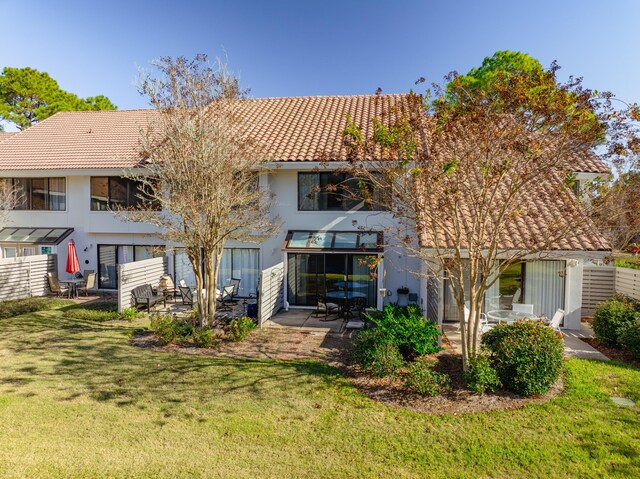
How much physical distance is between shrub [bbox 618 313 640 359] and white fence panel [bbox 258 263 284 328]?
1262cm

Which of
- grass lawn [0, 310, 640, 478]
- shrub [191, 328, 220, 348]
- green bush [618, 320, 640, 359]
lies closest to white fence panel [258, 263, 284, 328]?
shrub [191, 328, 220, 348]

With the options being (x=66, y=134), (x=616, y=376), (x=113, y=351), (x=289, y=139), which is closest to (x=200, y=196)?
(x=113, y=351)

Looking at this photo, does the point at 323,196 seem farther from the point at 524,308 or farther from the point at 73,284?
the point at 73,284

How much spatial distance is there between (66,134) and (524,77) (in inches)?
1124

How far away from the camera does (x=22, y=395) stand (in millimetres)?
9195

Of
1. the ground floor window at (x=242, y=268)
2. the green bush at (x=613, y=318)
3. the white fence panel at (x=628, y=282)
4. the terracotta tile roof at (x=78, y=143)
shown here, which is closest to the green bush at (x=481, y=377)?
the green bush at (x=613, y=318)

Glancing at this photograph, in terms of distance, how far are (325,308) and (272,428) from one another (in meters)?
9.11

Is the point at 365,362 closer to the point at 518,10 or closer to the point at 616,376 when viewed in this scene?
the point at 616,376

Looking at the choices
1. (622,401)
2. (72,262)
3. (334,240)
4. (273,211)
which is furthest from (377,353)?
(72,262)

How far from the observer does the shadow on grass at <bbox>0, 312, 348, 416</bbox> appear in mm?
9352

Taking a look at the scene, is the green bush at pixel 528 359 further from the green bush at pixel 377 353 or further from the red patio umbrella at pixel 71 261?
the red patio umbrella at pixel 71 261

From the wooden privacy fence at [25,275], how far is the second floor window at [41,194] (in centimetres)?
371

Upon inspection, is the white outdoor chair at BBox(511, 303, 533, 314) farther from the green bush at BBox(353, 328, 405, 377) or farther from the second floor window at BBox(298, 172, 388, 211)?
the second floor window at BBox(298, 172, 388, 211)

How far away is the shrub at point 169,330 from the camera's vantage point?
13047 millimetres
